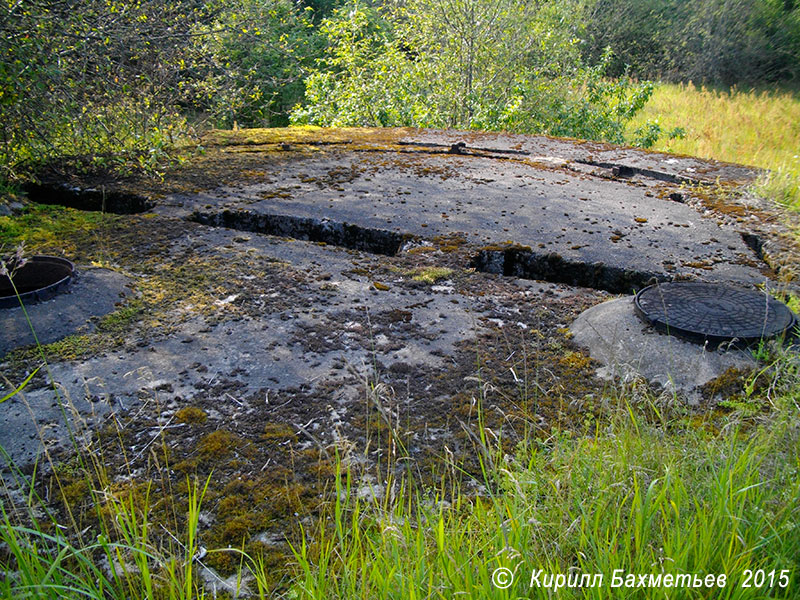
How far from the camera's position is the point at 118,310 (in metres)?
2.51

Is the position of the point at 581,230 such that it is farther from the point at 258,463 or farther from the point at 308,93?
the point at 308,93

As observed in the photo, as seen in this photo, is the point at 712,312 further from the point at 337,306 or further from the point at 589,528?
the point at 337,306

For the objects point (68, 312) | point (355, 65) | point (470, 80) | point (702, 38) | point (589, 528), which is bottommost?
point (589, 528)

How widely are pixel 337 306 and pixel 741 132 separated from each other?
9319 millimetres

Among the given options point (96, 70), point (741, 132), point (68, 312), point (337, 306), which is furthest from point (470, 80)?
point (68, 312)

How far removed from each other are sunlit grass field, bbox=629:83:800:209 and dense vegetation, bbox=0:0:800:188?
2.60 feet

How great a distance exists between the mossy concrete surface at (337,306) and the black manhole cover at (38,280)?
161 mm

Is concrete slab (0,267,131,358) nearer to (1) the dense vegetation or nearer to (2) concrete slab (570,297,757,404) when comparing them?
(1) the dense vegetation

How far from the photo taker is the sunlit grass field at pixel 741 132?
4.23 meters

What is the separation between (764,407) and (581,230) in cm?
173

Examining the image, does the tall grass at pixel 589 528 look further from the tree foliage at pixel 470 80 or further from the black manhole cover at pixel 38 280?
the tree foliage at pixel 470 80

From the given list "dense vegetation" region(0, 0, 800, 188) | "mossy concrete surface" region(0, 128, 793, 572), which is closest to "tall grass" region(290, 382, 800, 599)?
"mossy concrete surface" region(0, 128, 793, 572)

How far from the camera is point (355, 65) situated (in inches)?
421

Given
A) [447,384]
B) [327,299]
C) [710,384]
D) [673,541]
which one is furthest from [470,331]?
[673,541]
